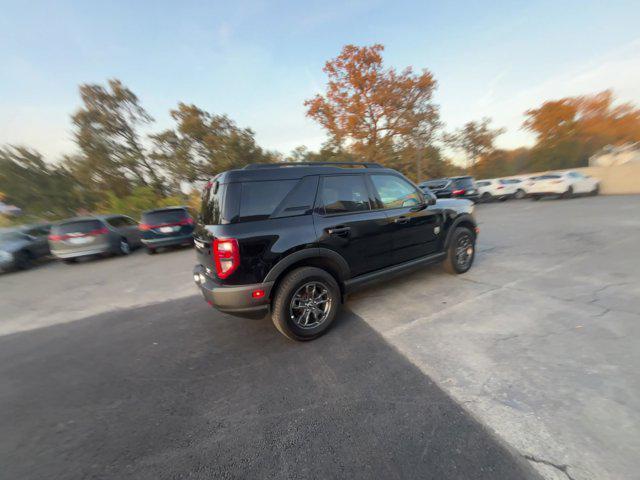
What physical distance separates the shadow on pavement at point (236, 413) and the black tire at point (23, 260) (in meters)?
7.22

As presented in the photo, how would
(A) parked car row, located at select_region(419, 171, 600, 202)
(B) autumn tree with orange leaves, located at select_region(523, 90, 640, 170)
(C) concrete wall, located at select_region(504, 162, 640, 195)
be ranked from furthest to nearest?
(B) autumn tree with orange leaves, located at select_region(523, 90, 640, 170) → (C) concrete wall, located at select_region(504, 162, 640, 195) → (A) parked car row, located at select_region(419, 171, 600, 202)

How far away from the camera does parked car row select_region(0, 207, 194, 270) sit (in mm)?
8039

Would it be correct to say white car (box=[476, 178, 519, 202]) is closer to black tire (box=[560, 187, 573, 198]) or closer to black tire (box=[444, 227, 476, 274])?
black tire (box=[560, 187, 573, 198])

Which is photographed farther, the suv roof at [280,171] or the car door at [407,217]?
the car door at [407,217]

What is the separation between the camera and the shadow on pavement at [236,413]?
5.68 ft

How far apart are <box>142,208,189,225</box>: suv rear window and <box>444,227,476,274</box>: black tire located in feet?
26.7

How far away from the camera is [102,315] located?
14.5ft

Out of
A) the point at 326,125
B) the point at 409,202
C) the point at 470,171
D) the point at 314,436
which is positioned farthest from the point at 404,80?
the point at 314,436

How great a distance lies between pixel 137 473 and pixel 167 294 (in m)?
3.82

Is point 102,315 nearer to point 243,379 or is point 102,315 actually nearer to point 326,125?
point 243,379

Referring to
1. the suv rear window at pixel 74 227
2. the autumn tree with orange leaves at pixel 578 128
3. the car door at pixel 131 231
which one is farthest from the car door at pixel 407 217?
the autumn tree with orange leaves at pixel 578 128

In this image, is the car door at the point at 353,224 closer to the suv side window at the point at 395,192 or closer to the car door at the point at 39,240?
the suv side window at the point at 395,192

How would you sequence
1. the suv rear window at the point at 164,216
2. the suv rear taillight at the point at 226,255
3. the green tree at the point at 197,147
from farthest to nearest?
1. the green tree at the point at 197,147
2. the suv rear window at the point at 164,216
3. the suv rear taillight at the point at 226,255

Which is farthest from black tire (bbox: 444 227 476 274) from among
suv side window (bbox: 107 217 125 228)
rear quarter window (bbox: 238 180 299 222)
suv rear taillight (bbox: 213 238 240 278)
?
suv side window (bbox: 107 217 125 228)
